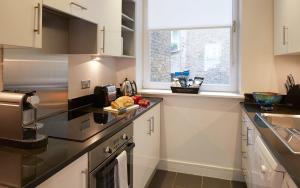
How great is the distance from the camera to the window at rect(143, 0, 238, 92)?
2.88 m

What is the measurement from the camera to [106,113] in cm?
203

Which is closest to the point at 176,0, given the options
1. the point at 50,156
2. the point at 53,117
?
the point at 53,117

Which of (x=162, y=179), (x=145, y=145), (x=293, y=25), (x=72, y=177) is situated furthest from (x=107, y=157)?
(x=293, y=25)

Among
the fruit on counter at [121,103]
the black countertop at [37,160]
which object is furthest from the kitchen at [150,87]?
the fruit on counter at [121,103]

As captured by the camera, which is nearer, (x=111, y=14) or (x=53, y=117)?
(x=53, y=117)

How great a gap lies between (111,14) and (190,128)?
61.8 inches

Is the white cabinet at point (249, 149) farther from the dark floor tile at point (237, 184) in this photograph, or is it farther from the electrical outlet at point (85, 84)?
the electrical outlet at point (85, 84)

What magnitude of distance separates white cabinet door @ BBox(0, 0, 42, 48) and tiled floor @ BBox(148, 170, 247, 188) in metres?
1.95

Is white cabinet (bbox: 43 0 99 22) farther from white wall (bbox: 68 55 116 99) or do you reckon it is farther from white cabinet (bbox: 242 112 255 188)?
white cabinet (bbox: 242 112 255 188)

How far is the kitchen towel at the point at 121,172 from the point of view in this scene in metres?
1.52

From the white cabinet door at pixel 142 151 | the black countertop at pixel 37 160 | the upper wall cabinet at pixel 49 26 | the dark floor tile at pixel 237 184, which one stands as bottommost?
the dark floor tile at pixel 237 184

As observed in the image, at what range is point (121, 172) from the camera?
1571 millimetres

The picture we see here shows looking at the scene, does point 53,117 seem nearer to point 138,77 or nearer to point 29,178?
point 29,178

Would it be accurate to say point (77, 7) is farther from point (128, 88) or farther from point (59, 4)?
point (128, 88)
